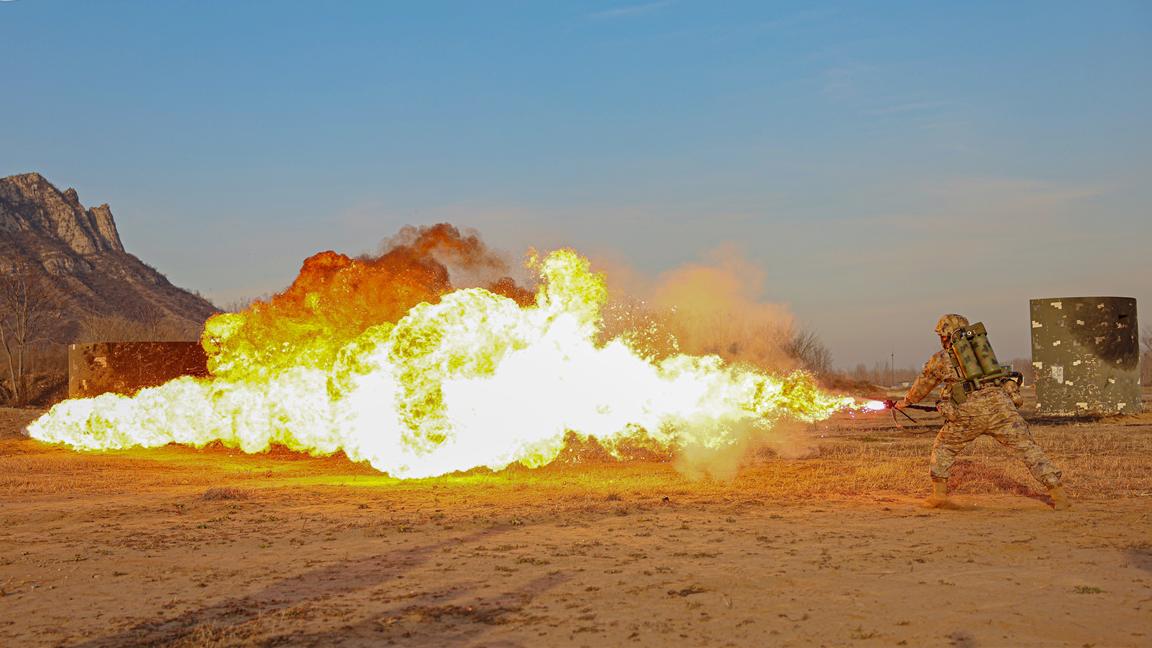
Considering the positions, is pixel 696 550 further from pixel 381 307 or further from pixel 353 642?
pixel 381 307

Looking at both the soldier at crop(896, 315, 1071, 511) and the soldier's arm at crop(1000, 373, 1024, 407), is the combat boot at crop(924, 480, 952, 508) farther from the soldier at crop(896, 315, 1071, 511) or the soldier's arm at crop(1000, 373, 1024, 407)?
the soldier's arm at crop(1000, 373, 1024, 407)

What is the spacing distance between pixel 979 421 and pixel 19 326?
4623cm

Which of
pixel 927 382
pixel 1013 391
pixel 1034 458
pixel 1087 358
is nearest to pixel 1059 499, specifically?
pixel 1034 458

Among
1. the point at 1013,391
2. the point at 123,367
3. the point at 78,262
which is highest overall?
the point at 78,262

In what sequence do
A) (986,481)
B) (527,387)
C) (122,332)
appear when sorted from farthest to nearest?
(122,332), (527,387), (986,481)

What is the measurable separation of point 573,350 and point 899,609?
8.35 m

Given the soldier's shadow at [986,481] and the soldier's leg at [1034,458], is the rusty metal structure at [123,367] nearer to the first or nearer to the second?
the soldier's shadow at [986,481]

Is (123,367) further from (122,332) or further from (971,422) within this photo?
(122,332)

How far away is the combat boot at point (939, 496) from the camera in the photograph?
36.3 ft

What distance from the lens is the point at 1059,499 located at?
10695 millimetres

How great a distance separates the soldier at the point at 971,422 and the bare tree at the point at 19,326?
3961 centimetres

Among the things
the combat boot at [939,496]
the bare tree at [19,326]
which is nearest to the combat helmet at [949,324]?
the combat boot at [939,496]

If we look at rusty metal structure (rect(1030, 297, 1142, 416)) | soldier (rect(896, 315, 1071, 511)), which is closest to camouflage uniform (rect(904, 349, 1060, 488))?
soldier (rect(896, 315, 1071, 511))

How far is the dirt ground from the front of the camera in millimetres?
6340
